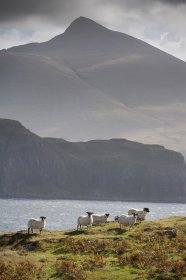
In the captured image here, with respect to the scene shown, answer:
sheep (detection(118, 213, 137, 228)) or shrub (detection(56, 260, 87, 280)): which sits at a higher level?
sheep (detection(118, 213, 137, 228))

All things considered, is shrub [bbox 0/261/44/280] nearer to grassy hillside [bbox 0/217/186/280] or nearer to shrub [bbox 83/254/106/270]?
grassy hillside [bbox 0/217/186/280]

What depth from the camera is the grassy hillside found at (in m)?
35.4

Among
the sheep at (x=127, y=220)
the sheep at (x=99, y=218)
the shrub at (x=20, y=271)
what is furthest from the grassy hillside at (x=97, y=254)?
the sheep at (x=99, y=218)

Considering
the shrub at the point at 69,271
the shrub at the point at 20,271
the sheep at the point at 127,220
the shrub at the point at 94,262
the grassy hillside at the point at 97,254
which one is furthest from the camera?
the sheep at the point at 127,220

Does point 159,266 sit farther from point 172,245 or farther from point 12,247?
point 12,247

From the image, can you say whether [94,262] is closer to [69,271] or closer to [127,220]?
[69,271]

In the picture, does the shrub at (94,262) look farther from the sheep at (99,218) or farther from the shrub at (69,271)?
the sheep at (99,218)

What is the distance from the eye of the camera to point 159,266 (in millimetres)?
36375

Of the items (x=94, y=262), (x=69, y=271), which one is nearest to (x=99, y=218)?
(x=94, y=262)

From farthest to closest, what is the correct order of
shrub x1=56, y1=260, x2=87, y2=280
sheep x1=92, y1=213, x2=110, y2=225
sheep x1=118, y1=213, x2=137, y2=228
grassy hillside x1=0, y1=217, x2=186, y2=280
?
sheep x1=92, y1=213, x2=110, y2=225 → sheep x1=118, y1=213, x2=137, y2=228 → grassy hillside x1=0, y1=217, x2=186, y2=280 → shrub x1=56, y1=260, x2=87, y2=280

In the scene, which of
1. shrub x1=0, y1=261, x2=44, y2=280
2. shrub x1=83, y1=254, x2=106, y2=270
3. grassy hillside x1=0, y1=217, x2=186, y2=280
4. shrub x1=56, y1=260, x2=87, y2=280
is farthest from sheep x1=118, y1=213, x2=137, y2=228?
shrub x1=0, y1=261, x2=44, y2=280

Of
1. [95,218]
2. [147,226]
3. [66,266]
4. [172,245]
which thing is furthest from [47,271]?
[95,218]

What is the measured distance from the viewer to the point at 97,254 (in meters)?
39.8

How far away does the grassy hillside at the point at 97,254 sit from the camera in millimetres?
35406
